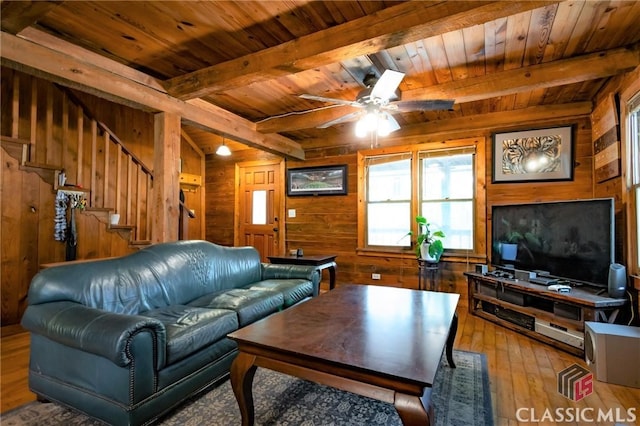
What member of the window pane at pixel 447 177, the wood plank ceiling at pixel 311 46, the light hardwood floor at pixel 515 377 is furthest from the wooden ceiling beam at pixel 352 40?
the window pane at pixel 447 177

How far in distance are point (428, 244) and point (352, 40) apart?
2656 millimetres

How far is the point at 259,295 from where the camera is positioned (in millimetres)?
2693

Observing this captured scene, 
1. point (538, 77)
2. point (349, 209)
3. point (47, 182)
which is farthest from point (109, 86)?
point (538, 77)

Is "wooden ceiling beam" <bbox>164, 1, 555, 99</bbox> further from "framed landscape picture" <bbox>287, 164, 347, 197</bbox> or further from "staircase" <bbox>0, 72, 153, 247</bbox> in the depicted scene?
"framed landscape picture" <bbox>287, 164, 347, 197</bbox>

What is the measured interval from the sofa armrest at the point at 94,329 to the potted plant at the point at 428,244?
3.10 meters

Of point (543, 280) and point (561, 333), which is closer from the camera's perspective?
point (561, 333)

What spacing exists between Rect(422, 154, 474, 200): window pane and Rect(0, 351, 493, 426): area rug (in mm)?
2595

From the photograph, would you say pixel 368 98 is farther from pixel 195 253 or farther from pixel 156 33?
pixel 195 253

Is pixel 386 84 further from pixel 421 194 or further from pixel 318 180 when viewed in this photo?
pixel 318 180

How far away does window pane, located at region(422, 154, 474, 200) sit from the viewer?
4.13 m

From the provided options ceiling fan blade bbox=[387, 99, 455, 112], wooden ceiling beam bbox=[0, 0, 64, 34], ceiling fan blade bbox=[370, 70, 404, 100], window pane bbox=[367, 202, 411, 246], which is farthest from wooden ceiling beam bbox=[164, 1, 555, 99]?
window pane bbox=[367, 202, 411, 246]

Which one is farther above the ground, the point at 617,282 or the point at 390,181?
the point at 390,181

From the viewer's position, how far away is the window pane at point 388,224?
451 cm

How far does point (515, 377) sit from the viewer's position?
7.25 feet
